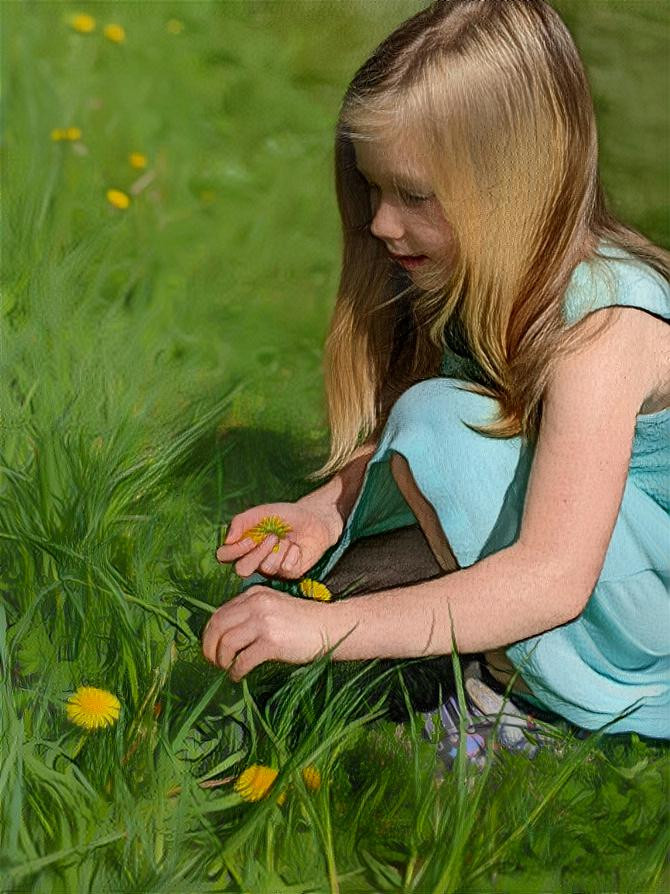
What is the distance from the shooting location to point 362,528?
1391 millimetres

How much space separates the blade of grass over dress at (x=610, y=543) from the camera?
1.21 meters

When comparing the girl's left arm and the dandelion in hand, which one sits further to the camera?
the dandelion in hand

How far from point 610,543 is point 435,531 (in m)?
0.17

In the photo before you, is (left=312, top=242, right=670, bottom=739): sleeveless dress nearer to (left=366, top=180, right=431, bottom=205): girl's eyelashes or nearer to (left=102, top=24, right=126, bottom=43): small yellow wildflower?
(left=366, top=180, right=431, bottom=205): girl's eyelashes

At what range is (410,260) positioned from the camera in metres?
1.22

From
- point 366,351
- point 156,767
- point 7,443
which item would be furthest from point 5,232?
point 156,767

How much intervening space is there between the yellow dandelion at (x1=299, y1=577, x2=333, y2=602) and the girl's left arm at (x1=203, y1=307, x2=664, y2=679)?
0.49 feet

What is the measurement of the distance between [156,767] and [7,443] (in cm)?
47

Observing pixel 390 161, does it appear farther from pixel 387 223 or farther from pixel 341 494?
pixel 341 494

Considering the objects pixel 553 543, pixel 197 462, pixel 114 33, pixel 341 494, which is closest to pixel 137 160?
pixel 114 33

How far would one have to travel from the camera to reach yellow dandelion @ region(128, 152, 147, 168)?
200 cm

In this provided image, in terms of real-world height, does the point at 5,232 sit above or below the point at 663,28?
below

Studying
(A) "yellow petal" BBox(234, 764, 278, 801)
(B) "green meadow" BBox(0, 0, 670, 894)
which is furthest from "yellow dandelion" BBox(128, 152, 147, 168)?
(A) "yellow petal" BBox(234, 764, 278, 801)

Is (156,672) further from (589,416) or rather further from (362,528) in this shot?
(589,416)
